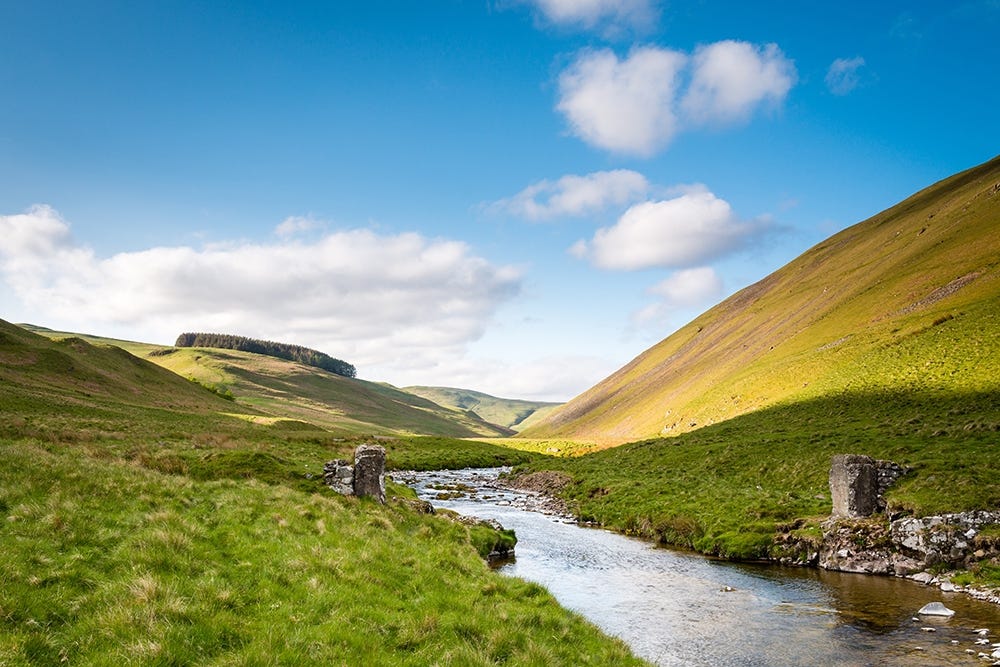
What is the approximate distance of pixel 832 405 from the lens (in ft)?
179

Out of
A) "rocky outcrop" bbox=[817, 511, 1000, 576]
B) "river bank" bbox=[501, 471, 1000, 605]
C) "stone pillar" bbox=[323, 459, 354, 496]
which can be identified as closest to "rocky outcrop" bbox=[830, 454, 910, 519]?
"river bank" bbox=[501, 471, 1000, 605]

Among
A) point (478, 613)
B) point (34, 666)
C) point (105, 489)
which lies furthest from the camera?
point (105, 489)

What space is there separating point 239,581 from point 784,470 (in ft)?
125

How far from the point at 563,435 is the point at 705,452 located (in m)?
108

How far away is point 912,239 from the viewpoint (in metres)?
106

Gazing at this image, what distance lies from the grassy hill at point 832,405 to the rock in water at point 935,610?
783cm

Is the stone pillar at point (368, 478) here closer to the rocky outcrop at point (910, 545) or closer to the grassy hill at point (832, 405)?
the grassy hill at point (832, 405)

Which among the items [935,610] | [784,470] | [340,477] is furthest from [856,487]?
[340,477]

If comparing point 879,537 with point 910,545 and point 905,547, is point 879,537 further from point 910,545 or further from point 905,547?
point 910,545

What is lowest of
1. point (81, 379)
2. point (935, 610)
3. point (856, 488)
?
point (935, 610)

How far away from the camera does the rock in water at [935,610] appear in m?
18.7

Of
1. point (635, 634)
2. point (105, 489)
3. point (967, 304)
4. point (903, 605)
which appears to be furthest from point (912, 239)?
point (105, 489)

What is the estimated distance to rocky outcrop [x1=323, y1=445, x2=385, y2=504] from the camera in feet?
87.0

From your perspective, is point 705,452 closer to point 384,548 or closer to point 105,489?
point 384,548
